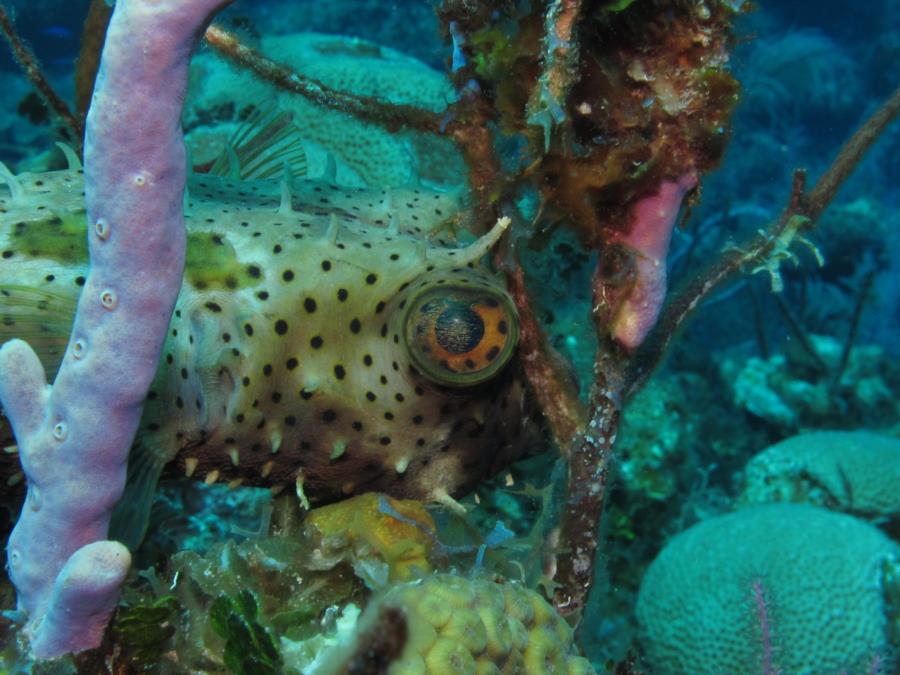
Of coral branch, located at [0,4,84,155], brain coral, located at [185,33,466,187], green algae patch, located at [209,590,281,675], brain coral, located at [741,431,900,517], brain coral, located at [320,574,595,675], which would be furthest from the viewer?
brain coral, located at [741,431,900,517]

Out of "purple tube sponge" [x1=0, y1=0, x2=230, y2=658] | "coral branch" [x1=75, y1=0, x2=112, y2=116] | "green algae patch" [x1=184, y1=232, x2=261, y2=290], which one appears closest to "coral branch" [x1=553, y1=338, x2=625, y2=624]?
"green algae patch" [x1=184, y1=232, x2=261, y2=290]

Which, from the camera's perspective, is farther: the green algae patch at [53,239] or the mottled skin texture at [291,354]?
the green algae patch at [53,239]

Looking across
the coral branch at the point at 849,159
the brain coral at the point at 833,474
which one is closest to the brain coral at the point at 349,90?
the coral branch at the point at 849,159

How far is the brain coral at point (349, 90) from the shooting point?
21.8 feet

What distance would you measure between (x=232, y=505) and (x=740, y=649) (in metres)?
3.66

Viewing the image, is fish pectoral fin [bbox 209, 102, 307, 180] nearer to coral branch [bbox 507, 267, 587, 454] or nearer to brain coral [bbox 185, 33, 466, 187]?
brain coral [bbox 185, 33, 466, 187]

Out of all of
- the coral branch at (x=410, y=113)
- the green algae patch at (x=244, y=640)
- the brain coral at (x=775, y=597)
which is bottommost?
the brain coral at (x=775, y=597)

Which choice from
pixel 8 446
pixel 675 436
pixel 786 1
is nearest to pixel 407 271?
pixel 8 446

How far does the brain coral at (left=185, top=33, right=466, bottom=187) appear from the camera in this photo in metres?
6.64

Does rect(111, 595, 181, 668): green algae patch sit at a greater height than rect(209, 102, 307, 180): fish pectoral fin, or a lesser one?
lesser

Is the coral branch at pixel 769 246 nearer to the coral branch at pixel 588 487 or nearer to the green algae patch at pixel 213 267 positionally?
the coral branch at pixel 588 487

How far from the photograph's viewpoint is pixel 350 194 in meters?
3.38

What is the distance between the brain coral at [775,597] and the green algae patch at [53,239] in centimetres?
445

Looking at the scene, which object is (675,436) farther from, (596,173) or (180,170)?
(180,170)
